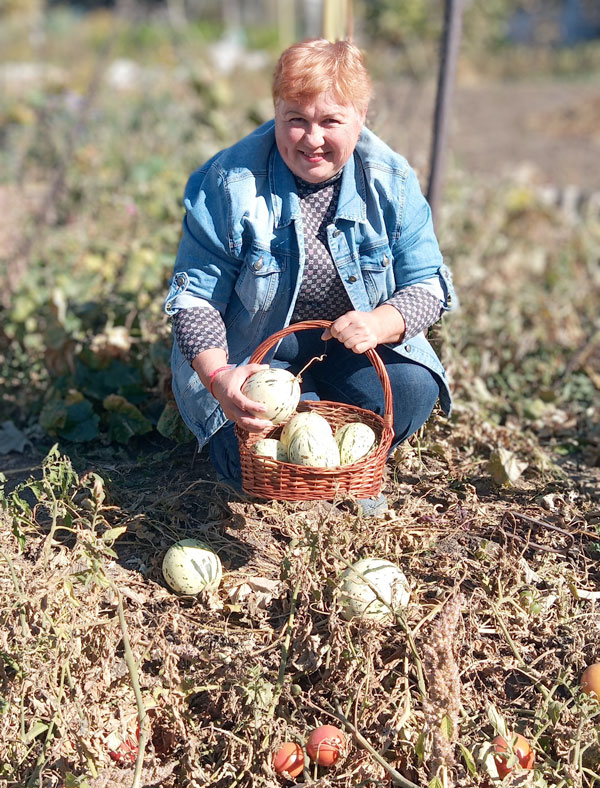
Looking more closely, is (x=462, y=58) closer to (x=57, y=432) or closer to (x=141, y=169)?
(x=141, y=169)

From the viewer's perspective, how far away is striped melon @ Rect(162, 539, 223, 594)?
89.5 inches

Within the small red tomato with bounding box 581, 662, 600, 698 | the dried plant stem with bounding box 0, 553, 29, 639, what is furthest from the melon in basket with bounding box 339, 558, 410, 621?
the dried plant stem with bounding box 0, 553, 29, 639

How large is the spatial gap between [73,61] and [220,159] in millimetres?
10917

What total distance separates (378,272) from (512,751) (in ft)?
4.27

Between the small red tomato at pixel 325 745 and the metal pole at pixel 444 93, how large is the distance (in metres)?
2.26

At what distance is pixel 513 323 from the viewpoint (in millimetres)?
4336

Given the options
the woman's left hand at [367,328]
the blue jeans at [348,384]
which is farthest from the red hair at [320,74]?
the blue jeans at [348,384]

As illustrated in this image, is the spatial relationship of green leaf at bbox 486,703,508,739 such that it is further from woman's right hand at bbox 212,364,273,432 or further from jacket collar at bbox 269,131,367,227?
jacket collar at bbox 269,131,367,227

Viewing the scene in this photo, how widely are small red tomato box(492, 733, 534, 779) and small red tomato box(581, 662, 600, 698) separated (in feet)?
0.75

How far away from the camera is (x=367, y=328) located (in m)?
2.28

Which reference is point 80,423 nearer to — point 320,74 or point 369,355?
point 369,355

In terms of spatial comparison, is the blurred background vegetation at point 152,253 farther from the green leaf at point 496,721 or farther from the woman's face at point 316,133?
the green leaf at point 496,721

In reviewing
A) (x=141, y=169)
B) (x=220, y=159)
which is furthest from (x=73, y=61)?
(x=220, y=159)

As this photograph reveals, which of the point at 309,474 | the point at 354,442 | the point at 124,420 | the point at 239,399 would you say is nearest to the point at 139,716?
the point at 309,474
